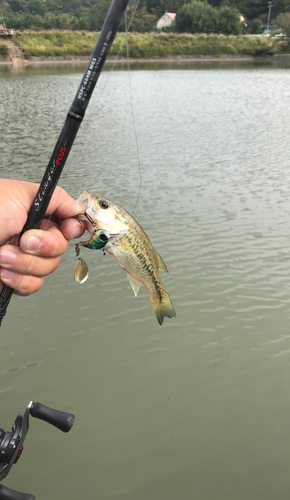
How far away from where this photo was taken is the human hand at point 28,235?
1.58 m

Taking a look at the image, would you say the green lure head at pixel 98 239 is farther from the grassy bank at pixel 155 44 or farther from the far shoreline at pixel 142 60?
the grassy bank at pixel 155 44

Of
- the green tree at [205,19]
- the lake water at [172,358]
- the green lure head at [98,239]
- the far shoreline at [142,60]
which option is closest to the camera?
the green lure head at [98,239]

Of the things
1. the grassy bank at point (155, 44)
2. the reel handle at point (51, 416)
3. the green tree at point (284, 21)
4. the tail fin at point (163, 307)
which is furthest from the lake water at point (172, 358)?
the green tree at point (284, 21)

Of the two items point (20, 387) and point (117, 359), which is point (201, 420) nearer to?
point (117, 359)

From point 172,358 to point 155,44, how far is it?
4442 centimetres

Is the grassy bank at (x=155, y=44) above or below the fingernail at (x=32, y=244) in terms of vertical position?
above

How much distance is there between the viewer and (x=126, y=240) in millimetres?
1400

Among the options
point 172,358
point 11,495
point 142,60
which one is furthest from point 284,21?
point 11,495

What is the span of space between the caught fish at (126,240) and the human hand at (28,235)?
18 centimetres

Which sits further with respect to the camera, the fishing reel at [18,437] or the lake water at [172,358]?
the lake water at [172,358]

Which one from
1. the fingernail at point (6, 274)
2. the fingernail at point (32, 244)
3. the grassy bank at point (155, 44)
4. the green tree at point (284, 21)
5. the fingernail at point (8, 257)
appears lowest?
the fingernail at point (6, 274)

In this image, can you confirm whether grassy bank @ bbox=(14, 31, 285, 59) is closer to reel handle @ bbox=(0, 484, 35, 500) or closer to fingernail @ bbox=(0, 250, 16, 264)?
fingernail @ bbox=(0, 250, 16, 264)

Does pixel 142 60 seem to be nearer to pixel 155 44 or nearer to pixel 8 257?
pixel 155 44

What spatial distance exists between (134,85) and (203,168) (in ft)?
57.1
